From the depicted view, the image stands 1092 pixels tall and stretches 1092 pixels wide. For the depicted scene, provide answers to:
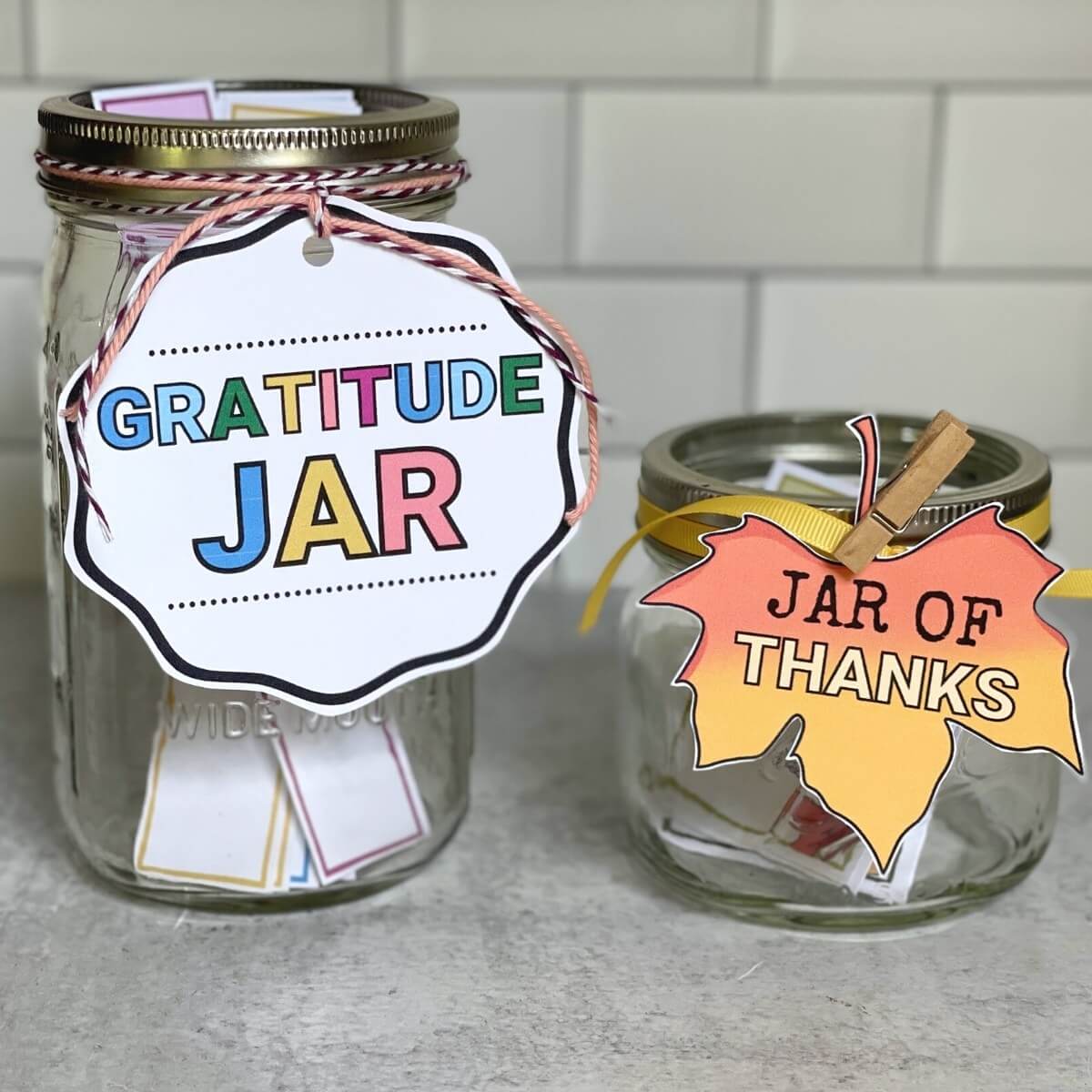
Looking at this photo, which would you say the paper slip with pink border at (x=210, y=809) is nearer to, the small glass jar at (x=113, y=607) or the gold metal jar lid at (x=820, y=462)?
the small glass jar at (x=113, y=607)

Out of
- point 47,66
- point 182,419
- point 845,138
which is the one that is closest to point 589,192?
point 845,138

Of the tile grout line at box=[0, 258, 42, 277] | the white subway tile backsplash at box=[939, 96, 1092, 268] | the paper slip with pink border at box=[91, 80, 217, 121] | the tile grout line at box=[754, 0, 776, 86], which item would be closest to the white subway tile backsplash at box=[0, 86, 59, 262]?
the tile grout line at box=[0, 258, 42, 277]

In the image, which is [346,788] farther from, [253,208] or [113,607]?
[253,208]

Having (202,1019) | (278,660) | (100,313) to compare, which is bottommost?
(202,1019)

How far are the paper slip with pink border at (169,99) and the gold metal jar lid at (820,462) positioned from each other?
0.75ft

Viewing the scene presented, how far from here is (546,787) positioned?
712 mm

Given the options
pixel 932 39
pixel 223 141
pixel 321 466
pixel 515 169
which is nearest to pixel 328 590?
pixel 321 466

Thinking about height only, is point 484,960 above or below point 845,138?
below

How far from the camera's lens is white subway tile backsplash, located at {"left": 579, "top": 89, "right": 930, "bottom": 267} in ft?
2.82

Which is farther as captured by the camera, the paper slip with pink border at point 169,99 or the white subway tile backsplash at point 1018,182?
the white subway tile backsplash at point 1018,182

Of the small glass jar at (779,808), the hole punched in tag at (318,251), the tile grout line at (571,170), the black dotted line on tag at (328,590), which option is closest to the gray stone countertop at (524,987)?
the small glass jar at (779,808)

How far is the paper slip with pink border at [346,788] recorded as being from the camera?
0.60 metres

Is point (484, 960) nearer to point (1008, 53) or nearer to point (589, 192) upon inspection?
point (589, 192)

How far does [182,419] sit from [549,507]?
0.13 m
